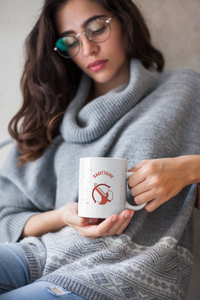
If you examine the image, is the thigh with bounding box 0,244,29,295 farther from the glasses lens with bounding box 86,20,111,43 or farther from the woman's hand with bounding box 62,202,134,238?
the glasses lens with bounding box 86,20,111,43

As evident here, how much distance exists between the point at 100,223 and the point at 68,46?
0.76 metres

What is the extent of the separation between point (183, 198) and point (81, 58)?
2.26 ft

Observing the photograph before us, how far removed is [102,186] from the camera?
0.58m

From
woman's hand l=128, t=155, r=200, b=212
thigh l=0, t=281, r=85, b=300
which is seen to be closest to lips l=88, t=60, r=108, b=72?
woman's hand l=128, t=155, r=200, b=212

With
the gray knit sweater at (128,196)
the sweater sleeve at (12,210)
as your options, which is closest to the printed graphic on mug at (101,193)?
the gray knit sweater at (128,196)

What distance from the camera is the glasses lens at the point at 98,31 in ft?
3.08

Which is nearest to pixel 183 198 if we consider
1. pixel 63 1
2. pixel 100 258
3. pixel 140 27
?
pixel 100 258

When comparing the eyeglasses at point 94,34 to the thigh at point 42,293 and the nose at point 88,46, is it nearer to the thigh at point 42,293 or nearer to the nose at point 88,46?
the nose at point 88,46

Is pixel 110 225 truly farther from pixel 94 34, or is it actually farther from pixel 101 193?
pixel 94 34

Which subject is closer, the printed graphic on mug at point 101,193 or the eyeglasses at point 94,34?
the printed graphic on mug at point 101,193

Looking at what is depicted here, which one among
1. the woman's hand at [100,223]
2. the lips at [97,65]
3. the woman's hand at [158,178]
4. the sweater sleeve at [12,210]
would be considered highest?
the lips at [97,65]

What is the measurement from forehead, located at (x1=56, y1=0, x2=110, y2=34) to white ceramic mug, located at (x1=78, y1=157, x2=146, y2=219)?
25.3 inches

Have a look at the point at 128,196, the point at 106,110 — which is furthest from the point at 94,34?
the point at 128,196

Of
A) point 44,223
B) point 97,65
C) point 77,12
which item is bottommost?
point 44,223
